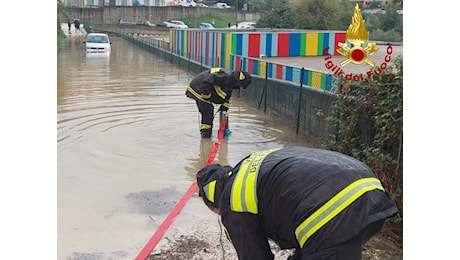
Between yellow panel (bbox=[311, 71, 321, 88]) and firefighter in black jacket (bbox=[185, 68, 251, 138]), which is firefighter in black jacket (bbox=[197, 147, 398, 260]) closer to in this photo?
firefighter in black jacket (bbox=[185, 68, 251, 138])

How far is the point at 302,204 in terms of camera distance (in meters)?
2.81

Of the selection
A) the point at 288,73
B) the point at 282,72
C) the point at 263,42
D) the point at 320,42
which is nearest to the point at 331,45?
the point at 320,42

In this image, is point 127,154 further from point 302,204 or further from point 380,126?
point 302,204

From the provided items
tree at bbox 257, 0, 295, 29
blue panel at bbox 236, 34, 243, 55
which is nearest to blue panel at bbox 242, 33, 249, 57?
blue panel at bbox 236, 34, 243, 55

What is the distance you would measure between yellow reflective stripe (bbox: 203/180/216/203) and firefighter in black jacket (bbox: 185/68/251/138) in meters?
→ 6.00

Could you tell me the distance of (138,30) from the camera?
62.8 m

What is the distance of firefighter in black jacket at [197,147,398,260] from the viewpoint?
2742 mm

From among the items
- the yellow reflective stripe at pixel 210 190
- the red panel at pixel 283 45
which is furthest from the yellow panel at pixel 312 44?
the yellow reflective stripe at pixel 210 190

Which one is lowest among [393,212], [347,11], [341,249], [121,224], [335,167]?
[121,224]

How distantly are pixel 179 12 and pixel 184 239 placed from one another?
73415 mm

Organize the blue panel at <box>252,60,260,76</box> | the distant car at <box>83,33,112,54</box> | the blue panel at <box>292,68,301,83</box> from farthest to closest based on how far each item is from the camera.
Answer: the distant car at <box>83,33,112,54</box>
the blue panel at <box>252,60,260,76</box>
the blue panel at <box>292,68,301,83</box>

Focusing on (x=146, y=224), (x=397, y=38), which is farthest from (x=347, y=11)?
(x=146, y=224)

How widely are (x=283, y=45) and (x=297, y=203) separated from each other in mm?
21133

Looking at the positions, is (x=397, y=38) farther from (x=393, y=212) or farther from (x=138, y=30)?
(x=138, y=30)
